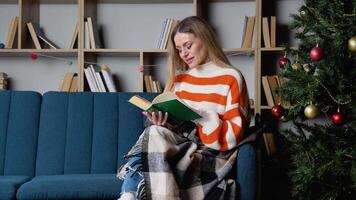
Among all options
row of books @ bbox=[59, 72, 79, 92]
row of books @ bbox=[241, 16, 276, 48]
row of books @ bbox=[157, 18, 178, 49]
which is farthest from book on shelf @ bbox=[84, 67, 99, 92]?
row of books @ bbox=[241, 16, 276, 48]

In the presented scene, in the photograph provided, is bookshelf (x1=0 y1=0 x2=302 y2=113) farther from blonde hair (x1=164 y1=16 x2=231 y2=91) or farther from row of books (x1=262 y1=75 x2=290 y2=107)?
blonde hair (x1=164 y1=16 x2=231 y2=91)

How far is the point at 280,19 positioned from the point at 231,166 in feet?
6.17

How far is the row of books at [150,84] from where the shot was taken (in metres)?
3.34

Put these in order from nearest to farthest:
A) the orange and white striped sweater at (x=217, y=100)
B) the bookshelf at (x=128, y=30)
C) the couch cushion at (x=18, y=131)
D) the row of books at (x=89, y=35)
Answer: the orange and white striped sweater at (x=217, y=100) < the couch cushion at (x=18, y=131) < the row of books at (x=89, y=35) < the bookshelf at (x=128, y=30)

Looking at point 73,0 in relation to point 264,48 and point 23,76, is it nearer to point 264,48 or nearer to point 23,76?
point 23,76

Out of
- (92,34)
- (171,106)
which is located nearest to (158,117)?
(171,106)

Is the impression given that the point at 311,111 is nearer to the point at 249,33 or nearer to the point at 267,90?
the point at 267,90

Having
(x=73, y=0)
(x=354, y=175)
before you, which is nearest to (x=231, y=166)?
(x=354, y=175)

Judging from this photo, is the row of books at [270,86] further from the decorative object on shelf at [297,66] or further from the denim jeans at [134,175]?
the denim jeans at [134,175]

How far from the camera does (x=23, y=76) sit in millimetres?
3559

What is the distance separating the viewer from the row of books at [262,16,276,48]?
10.5 feet

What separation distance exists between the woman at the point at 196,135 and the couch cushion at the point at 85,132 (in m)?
0.51

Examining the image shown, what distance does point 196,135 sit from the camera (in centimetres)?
205

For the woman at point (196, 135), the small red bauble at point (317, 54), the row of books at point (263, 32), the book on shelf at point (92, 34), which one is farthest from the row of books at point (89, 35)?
the small red bauble at point (317, 54)
